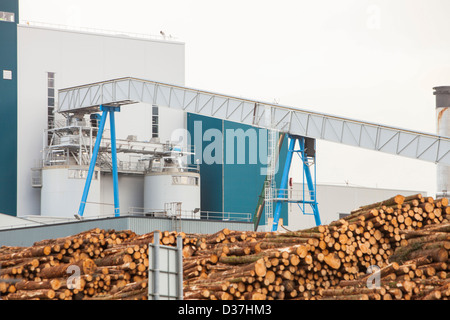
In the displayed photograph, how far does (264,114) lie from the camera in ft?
106

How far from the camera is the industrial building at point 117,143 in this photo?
39469 mm

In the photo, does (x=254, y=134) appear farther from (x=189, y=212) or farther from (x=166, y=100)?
(x=166, y=100)

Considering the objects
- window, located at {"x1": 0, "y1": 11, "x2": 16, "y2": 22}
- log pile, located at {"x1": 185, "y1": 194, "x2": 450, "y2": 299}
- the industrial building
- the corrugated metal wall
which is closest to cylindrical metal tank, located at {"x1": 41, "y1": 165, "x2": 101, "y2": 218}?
the industrial building

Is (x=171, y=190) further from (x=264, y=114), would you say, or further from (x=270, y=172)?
(x=264, y=114)

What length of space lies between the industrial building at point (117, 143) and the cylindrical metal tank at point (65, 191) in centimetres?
5

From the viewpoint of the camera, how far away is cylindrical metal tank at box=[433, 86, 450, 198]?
39312 mm

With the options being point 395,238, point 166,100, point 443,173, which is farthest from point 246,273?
point 443,173

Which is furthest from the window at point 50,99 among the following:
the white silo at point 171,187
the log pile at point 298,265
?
the log pile at point 298,265

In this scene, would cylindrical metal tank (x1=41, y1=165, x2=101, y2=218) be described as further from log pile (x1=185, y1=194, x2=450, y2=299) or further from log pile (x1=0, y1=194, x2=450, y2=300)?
log pile (x1=185, y1=194, x2=450, y2=299)

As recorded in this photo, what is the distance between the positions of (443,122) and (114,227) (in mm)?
19867

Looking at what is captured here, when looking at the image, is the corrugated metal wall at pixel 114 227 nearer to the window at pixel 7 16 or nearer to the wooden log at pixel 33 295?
the wooden log at pixel 33 295

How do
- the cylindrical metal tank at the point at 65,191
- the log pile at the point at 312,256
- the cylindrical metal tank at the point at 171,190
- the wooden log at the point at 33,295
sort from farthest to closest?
the cylindrical metal tank at the point at 171,190, the cylindrical metal tank at the point at 65,191, the wooden log at the point at 33,295, the log pile at the point at 312,256

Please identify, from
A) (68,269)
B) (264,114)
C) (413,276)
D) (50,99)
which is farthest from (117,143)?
(413,276)

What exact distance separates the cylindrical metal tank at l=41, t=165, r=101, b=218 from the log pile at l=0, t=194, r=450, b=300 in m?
21.7
